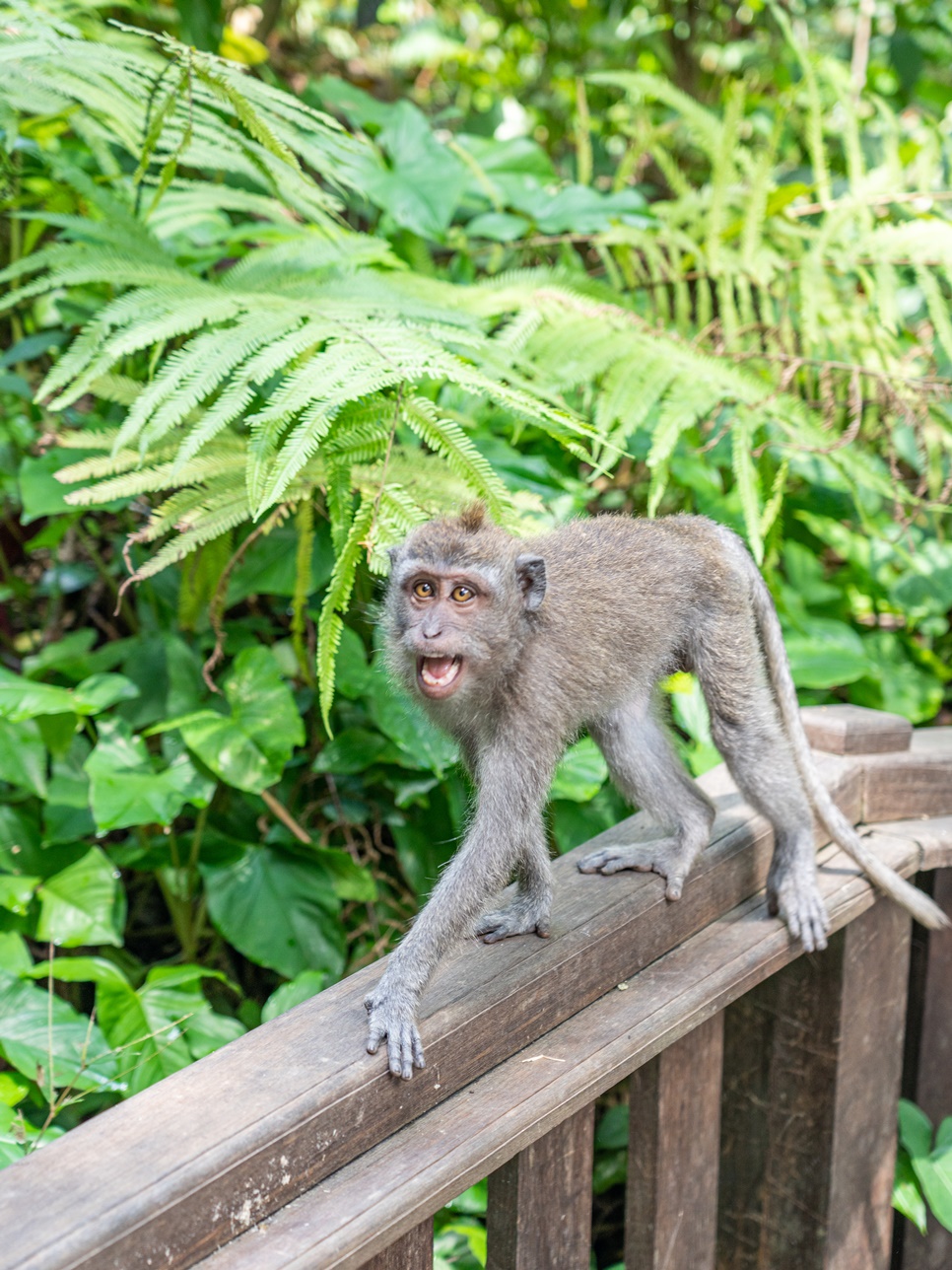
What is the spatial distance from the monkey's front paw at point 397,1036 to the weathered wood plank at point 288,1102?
23 mm

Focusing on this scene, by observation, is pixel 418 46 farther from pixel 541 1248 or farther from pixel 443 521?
pixel 541 1248

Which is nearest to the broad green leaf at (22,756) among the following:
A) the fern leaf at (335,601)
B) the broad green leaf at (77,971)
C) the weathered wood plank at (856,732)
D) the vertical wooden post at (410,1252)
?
the broad green leaf at (77,971)

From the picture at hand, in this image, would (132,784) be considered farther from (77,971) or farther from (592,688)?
(592,688)

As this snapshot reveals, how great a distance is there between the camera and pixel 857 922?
110 inches

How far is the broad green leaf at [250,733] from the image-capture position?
3.10 m

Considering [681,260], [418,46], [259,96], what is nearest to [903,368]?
[681,260]

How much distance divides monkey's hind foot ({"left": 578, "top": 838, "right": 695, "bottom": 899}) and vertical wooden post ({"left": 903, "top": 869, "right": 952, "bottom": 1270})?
114 centimetres

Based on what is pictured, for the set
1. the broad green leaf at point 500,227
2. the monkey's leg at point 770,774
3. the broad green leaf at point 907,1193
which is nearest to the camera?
the monkey's leg at point 770,774

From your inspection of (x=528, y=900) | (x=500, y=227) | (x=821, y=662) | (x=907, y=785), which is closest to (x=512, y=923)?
(x=528, y=900)

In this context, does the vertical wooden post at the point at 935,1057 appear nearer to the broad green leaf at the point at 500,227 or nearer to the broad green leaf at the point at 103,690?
the broad green leaf at the point at 103,690

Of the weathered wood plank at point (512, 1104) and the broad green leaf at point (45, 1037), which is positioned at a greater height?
the weathered wood plank at point (512, 1104)

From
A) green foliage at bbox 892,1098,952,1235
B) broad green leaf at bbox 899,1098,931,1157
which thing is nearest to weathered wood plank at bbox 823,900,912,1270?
green foliage at bbox 892,1098,952,1235

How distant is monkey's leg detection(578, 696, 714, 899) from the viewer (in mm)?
2584

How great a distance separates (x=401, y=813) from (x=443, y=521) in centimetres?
148
